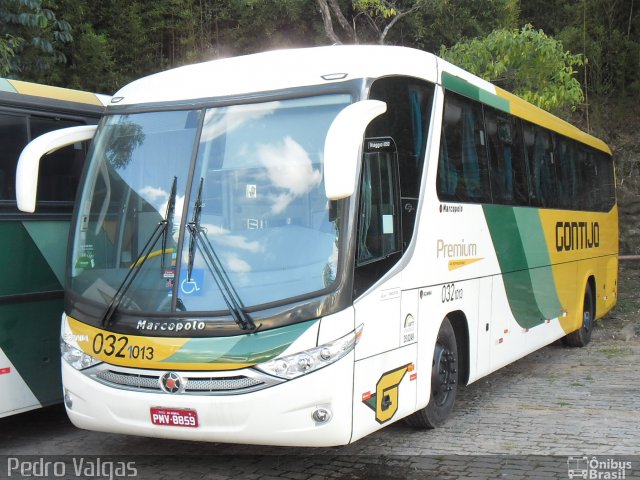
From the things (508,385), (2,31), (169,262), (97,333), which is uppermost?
(2,31)

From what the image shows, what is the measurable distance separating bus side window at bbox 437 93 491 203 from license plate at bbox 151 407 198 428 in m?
2.96

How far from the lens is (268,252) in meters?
5.36

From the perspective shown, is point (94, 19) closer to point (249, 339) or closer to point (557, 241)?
point (557, 241)

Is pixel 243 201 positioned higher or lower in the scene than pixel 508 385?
higher

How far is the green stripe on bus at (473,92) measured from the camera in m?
7.19

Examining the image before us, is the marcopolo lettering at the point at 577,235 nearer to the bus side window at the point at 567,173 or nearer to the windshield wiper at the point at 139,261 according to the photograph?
the bus side window at the point at 567,173

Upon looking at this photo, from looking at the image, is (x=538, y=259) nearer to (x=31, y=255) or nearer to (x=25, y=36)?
(x=31, y=255)

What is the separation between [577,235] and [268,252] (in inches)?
290

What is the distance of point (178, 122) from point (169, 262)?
114 cm

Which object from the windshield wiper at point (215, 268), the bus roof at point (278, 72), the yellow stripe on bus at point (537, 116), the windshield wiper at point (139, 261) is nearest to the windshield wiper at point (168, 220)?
→ the windshield wiper at point (139, 261)

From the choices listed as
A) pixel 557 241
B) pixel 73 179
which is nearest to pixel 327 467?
pixel 73 179

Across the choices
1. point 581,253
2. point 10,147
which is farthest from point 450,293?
point 581,253

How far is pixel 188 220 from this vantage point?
555cm

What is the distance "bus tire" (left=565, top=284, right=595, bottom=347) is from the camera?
11969mm
